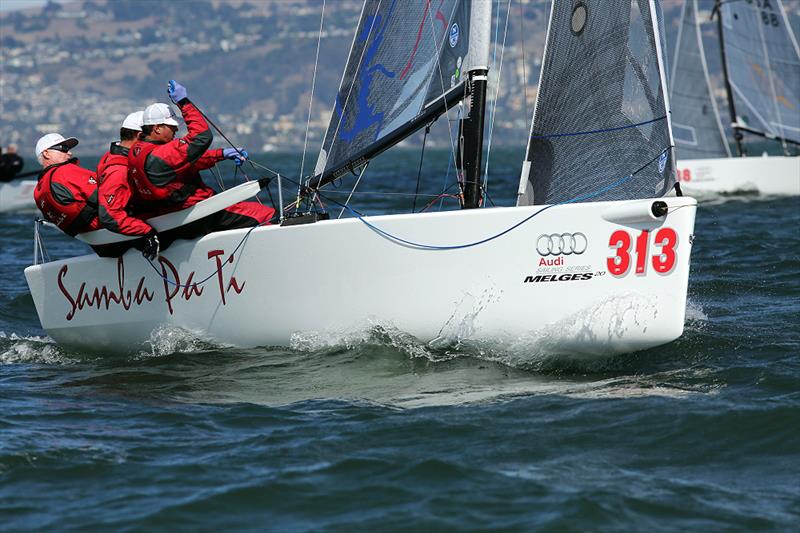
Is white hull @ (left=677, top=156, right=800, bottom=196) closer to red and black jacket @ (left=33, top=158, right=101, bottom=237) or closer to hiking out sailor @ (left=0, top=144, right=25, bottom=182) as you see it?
hiking out sailor @ (left=0, top=144, right=25, bottom=182)

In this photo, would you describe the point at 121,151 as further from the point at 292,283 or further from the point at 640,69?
the point at 640,69

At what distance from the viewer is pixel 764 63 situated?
1842cm

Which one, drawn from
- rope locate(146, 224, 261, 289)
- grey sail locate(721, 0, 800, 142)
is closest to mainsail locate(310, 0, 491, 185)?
rope locate(146, 224, 261, 289)

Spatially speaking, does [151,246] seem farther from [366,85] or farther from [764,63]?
[764,63]

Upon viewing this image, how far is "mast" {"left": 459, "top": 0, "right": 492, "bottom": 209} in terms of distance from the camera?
5.93 m

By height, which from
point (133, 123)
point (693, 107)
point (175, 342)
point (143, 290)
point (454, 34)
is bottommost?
point (175, 342)

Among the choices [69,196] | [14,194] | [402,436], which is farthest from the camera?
[14,194]

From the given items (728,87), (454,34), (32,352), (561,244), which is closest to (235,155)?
(454,34)

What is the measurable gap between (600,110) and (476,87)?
0.62m

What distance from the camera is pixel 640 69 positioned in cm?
584

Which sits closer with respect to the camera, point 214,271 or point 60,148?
point 214,271

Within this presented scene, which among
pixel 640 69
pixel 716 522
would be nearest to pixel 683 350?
pixel 640 69

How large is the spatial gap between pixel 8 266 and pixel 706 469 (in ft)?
26.5

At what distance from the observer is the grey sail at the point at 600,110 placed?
575cm
